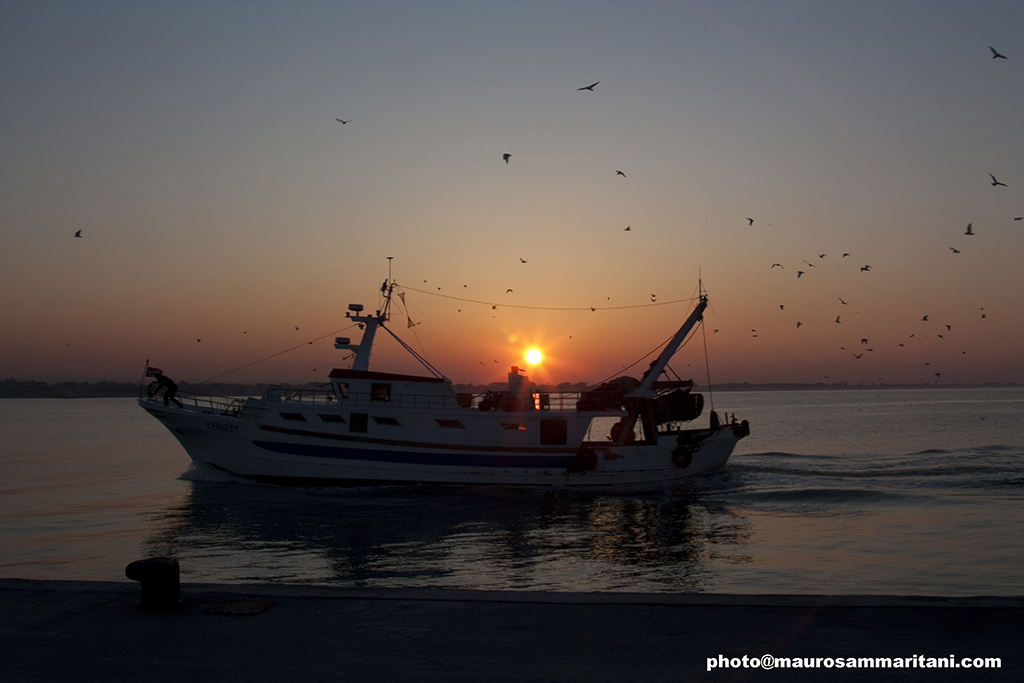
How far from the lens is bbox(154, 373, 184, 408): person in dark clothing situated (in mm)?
32000

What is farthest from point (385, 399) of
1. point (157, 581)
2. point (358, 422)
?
point (157, 581)

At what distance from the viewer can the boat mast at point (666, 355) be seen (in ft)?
109

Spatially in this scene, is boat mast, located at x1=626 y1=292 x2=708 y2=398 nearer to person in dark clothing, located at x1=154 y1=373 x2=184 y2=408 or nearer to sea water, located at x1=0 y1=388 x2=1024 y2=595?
sea water, located at x1=0 y1=388 x2=1024 y2=595

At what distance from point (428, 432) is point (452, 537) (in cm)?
1010

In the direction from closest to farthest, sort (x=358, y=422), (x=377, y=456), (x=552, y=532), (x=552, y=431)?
(x=552, y=532)
(x=377, y=456)
(x=358, y=422)
(x=552, y=431)

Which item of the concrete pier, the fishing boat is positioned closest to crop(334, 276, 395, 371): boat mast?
the fishing boat

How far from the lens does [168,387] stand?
3225cm

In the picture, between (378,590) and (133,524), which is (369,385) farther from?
(378,590)

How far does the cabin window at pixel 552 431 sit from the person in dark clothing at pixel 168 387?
16.5 metres

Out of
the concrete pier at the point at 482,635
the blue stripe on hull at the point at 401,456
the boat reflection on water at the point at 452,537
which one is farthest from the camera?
the blue stripe on hull at the point at 401,456

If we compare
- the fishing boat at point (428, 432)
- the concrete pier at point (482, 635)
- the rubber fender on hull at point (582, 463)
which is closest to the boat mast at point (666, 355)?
the fishing boat at point (428, 432)

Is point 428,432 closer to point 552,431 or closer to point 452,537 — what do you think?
point 552,431

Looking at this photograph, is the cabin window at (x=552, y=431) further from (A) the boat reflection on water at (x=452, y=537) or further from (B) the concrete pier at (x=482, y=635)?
(B) the concrete pier at (x=482, y=635)

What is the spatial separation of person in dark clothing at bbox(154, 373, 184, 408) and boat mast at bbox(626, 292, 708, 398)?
819 inches
